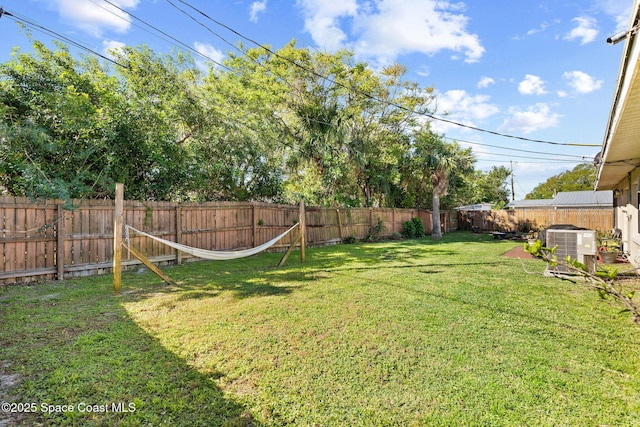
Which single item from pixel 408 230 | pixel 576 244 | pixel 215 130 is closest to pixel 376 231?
pixel 408 230

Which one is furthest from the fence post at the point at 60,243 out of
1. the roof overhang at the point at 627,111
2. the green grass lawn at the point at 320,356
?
the roof overhang at the point at 627,111

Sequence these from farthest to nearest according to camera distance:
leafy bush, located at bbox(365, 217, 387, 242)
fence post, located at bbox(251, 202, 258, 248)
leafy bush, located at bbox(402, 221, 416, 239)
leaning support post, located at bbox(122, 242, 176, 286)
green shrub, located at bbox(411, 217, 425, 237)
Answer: green shrub, located at bbox(411, 217, 425, 237), leafy bush, located at bbox(402, 221, 416, 239), leafy bush, located at bbox(365, 217, 387, 242), fence post, located at bbox(251, 202, 258, 248), leaning support post, located at bbox(122, 242, 176, 286)

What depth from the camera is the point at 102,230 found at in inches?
250

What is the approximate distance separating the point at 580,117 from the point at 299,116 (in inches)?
434

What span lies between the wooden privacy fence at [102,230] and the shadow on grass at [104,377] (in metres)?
2.37

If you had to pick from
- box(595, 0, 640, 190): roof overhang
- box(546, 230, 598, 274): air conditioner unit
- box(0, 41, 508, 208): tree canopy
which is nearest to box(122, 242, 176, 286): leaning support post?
box(0, 41, 508, 208): tree canopy

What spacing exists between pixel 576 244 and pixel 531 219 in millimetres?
14245

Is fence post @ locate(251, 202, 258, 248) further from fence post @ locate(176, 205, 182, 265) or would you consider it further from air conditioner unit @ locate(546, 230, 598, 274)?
air conditioner unit @ locate(546, 230, 598, 274)

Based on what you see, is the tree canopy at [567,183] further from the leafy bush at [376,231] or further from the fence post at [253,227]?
the fence post at [253,227]

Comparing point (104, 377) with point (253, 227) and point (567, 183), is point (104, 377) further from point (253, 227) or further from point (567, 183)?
point (567, 183)

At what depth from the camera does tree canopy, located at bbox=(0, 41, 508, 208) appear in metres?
6.46

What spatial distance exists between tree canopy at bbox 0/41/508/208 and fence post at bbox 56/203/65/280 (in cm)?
44

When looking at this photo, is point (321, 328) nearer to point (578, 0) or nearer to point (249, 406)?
point (249, 406)

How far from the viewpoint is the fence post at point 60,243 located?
5.70 metres
